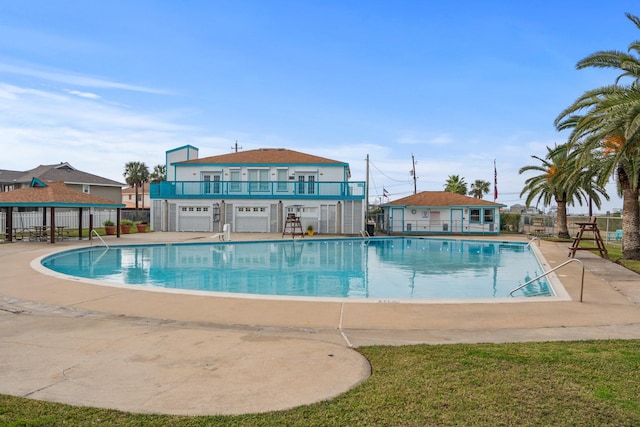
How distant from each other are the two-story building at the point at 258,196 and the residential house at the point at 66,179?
1454 cm

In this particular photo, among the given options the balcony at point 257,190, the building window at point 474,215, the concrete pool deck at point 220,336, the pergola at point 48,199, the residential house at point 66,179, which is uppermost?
the residential house at point 66,179

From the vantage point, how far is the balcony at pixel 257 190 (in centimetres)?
3350

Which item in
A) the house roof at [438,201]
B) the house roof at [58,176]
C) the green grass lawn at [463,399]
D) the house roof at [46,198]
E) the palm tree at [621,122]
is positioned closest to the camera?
the green grass lawn at [463,399]

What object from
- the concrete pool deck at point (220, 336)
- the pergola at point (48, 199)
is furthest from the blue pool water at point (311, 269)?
the pergola at point (48, 199)

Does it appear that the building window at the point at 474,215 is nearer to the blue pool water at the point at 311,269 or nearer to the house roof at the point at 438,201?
the house roof at the point at 438,201

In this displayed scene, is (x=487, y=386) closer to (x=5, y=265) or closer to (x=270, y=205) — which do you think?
(x=5, y=265)

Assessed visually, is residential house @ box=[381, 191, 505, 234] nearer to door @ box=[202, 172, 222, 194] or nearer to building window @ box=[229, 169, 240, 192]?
building window @ box=[229, 169, 240, 192]

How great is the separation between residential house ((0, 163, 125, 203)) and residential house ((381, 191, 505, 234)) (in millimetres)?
30332

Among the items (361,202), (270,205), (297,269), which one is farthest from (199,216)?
(297,269)

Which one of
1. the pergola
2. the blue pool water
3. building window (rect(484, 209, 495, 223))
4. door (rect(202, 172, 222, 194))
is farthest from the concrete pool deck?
building window (rect(484, 209, 495, 223))

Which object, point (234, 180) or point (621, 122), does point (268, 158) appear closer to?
point (234, 180)

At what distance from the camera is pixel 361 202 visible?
110 feet

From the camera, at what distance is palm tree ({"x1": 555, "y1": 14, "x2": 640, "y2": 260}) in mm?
14252

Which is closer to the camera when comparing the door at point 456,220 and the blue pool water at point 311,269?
the blue pool water at point 311,269
